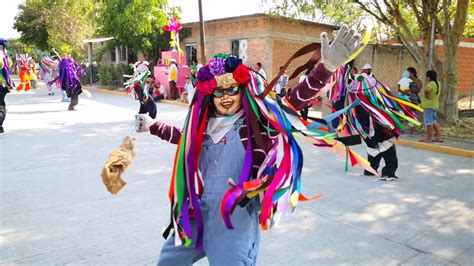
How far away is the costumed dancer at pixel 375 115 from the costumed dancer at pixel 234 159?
10.7ft

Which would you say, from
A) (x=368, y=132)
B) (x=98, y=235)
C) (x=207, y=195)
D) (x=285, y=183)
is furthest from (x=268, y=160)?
(x=368, y=132)

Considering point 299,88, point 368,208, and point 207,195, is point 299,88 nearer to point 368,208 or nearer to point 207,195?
point 207,195

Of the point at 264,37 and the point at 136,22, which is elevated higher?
the point at 136,22

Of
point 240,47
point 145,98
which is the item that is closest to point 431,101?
point 145,98

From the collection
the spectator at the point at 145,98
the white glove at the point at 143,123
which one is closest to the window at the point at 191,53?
the spectator at the point at 145,98

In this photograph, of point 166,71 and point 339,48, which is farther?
point 166,71

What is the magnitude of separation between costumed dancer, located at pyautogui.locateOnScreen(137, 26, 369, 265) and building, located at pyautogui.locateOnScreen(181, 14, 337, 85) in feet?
43.1

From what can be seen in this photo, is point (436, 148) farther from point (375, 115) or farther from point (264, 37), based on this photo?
point (264, 37)

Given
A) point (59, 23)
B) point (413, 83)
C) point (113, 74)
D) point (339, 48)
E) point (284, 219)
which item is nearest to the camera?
point (339, 48)

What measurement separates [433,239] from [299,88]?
94.3 inches

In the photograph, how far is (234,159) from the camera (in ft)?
7.31

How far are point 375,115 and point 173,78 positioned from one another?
11.6 m

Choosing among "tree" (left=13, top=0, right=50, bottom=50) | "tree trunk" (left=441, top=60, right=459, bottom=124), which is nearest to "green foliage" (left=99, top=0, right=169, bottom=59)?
"tree" (left=13, top=0, right=50, bottom=50)

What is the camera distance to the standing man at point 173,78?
15.8m
